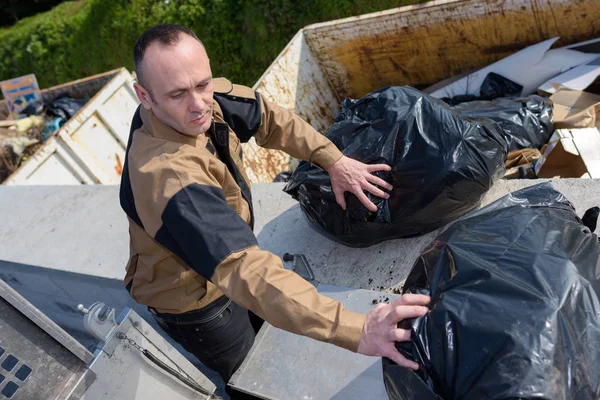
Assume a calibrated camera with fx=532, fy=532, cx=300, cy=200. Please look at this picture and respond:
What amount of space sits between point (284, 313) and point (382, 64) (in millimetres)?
2690

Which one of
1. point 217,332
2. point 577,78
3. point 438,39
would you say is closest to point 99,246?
point 217,332

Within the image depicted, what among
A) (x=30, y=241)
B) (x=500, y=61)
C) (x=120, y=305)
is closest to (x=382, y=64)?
(x=500, y=61)

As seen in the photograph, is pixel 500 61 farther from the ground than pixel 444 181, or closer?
closer

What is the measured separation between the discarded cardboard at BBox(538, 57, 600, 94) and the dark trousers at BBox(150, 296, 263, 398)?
2247 mm

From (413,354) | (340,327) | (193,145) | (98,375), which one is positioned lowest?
(413,354)

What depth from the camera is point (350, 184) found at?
2.10m

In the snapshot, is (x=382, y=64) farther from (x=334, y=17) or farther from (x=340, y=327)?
(x=340, y=327)

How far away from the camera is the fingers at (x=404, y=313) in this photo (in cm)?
141

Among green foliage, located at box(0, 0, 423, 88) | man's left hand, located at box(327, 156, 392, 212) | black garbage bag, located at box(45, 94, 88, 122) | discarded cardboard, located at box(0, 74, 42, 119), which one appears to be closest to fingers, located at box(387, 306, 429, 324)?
man's left hand, located at box(327, 156, 392, 212)

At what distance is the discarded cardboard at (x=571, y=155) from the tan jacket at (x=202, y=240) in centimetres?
155

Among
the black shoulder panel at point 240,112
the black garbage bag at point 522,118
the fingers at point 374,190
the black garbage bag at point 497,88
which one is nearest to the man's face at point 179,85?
the black shoulder panel at point 240,112

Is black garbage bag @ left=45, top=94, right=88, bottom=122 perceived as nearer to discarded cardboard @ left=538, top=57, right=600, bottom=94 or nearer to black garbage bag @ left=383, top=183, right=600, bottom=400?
discarded cardboard @ left=538, top=57, right=600, bottom=94

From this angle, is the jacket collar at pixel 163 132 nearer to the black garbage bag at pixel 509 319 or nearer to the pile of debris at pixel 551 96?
the black garbage bag at pixel 509 319

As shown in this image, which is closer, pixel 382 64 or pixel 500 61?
pixel 500 61
